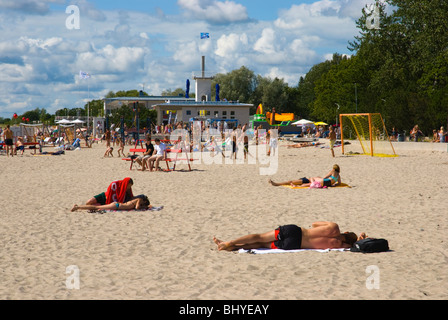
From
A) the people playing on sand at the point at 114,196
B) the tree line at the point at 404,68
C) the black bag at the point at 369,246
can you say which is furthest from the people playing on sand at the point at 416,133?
the black bag at the point at 369,246

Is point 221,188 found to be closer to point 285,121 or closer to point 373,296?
point 373,296

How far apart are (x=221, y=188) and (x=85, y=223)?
5.03 metres

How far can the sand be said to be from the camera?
496cm

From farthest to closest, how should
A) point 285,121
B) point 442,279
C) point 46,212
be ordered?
point 285,121 < point 46,212 < point 442,279

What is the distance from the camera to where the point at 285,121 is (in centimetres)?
6606

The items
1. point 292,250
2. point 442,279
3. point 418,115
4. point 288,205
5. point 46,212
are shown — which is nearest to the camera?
point 442,279

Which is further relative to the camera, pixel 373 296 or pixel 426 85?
pixel 426 85

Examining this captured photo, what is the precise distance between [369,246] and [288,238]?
966mm

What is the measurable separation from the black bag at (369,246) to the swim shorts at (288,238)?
658 millimetres

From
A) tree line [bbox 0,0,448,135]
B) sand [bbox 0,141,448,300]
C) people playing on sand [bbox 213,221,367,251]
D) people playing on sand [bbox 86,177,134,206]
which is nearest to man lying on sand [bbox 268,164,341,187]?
sand [bbox 0,141,448,300]

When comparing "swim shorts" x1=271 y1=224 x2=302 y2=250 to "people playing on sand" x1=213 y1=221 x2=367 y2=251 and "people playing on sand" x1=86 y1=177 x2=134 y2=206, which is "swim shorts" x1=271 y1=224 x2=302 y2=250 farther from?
"people playing on sand" x1=86 y1=177 x2=134 y2=206

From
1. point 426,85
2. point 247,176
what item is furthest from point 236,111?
point 247,176

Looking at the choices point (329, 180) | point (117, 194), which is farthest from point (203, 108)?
point (117, 194)

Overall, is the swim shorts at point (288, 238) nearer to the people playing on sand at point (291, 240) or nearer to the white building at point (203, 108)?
the people playing on sand at point (291, 240)
